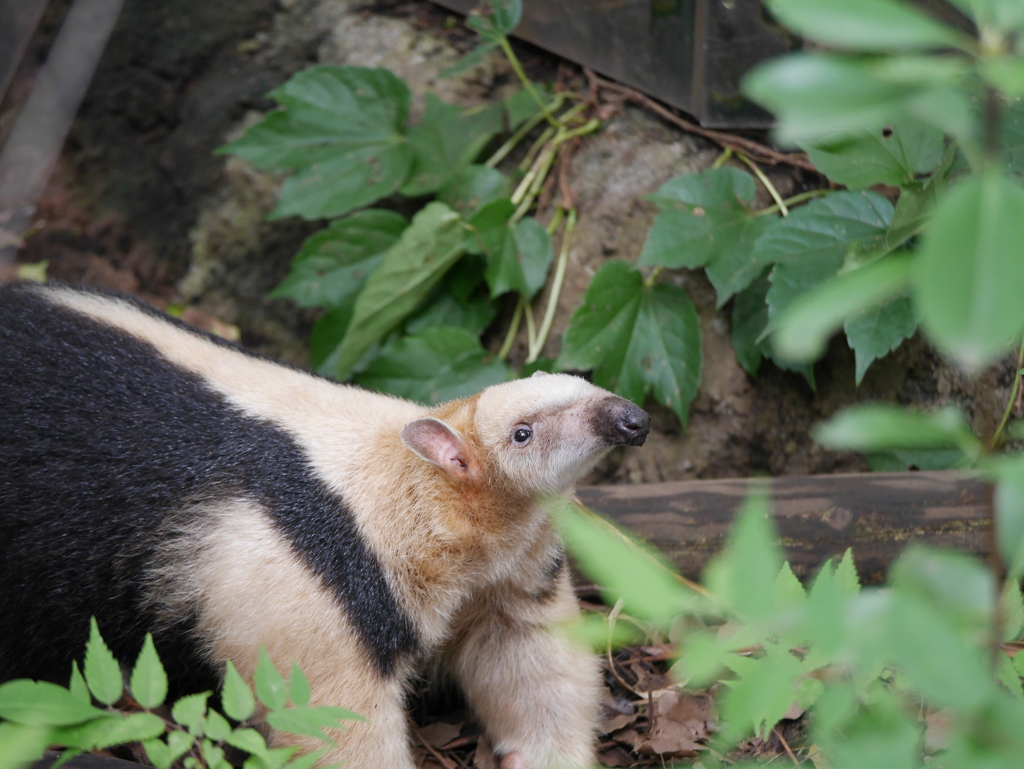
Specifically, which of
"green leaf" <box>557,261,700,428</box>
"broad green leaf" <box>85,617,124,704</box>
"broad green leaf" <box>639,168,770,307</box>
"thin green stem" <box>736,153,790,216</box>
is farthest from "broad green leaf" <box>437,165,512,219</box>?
"broad green leaf" <box>85,617,124,704</box>

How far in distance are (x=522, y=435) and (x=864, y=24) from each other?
7.72ft

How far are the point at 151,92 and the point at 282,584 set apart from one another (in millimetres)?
4856

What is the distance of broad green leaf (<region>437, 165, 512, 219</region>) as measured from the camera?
5422mm

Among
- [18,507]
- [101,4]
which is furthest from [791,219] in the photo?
[18,507]

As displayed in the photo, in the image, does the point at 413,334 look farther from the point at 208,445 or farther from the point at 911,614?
the point at 911,614

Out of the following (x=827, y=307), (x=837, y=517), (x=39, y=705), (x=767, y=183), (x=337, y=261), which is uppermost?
(x=827, y=307)

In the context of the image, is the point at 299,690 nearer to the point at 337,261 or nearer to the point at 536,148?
the point at 337,261

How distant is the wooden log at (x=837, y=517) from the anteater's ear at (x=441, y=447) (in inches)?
36.7

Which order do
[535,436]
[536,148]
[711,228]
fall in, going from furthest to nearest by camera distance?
1. [536,148]
2. [711,228]
3. [535,436]

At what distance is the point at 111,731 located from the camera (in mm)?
2031

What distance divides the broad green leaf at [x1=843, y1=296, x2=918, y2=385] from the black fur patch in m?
2.29

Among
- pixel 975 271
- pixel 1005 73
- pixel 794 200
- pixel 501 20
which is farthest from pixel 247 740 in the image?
pixel 501 20

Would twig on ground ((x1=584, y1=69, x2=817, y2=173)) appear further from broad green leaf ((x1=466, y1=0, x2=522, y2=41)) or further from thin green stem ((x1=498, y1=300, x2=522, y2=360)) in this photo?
thin green stem ((x1=498, y1=300, x2=522, y2=360))

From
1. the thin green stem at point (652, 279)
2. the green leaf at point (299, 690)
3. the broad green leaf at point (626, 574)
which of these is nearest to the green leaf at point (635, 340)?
the thin green stem at point (652, 279)
